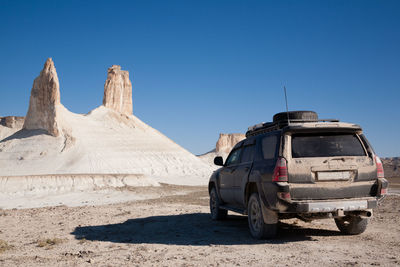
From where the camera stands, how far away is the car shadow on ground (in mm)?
7008

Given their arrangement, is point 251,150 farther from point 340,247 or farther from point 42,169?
point 42,169

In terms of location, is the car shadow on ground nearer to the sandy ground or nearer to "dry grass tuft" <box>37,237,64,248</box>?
the sandy ground

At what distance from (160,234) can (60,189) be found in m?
24.9

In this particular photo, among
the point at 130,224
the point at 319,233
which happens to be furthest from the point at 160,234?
the point at 319,233

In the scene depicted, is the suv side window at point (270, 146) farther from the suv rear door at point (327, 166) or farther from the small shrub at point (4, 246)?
the small shrub at point (4, 246)

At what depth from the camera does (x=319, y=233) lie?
748cm

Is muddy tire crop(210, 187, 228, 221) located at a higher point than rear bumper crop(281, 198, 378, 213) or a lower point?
lower

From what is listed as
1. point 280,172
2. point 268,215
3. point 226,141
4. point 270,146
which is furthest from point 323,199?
point 226,141

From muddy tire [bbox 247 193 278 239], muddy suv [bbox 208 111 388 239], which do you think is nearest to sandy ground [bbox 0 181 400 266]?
muddy tire [bbox 247 193 278 239]

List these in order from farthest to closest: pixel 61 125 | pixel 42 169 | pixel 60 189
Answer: pixel 61 125 < pixel 42 169 < pixel 60 189

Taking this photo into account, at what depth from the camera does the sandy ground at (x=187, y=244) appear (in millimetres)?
5430

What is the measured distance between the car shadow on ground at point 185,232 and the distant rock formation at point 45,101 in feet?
181

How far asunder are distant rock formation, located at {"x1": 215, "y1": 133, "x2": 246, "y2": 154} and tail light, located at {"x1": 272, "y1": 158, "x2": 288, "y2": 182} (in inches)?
5075

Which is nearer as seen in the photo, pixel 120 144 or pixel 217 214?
pixel 217 214
